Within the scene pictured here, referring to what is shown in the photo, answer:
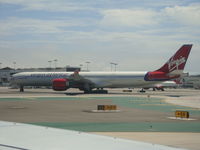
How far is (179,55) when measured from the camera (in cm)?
6806

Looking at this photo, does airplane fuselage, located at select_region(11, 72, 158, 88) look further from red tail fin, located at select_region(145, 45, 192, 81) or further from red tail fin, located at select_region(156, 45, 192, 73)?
red tail fin, located at select_region(156, 45, 192, 73)

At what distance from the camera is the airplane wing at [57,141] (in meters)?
4.16

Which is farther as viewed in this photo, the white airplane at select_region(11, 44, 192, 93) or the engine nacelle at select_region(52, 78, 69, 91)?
the white airplane at select_region(11, 44, 192, 93)

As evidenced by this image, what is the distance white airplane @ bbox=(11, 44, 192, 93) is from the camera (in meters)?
67.7

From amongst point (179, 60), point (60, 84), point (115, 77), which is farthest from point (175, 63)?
point (60, 84)

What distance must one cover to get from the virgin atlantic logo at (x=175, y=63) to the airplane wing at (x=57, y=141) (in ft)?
210

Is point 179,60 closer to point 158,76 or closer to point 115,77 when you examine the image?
point 158,76

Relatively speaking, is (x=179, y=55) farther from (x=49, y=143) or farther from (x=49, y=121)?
(x=49, y=143)

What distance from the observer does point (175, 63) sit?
6806 cm

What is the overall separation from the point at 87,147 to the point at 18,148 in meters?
0.75

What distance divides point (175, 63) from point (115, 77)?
1125cm

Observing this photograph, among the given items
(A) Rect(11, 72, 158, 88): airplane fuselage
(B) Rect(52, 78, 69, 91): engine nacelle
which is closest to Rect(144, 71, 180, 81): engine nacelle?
(A) Rect(11, 72, 158, 88): airplane fuselage

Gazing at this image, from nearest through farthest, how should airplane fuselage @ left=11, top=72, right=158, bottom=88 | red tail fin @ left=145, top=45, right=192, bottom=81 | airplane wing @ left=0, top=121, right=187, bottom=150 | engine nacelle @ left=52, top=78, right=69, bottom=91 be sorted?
airplane wing @ left=0, top=121, right=187, bottom=150 → engine nacelle @ left=52, top=78, right=69, bottom=91 → red tail fin @ left=145, top=45, right=192, bottom=81 → airplane fuselage @ left=11, top=72, right=158, bottom=88

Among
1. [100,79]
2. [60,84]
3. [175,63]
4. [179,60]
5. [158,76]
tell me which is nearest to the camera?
[60,84]
